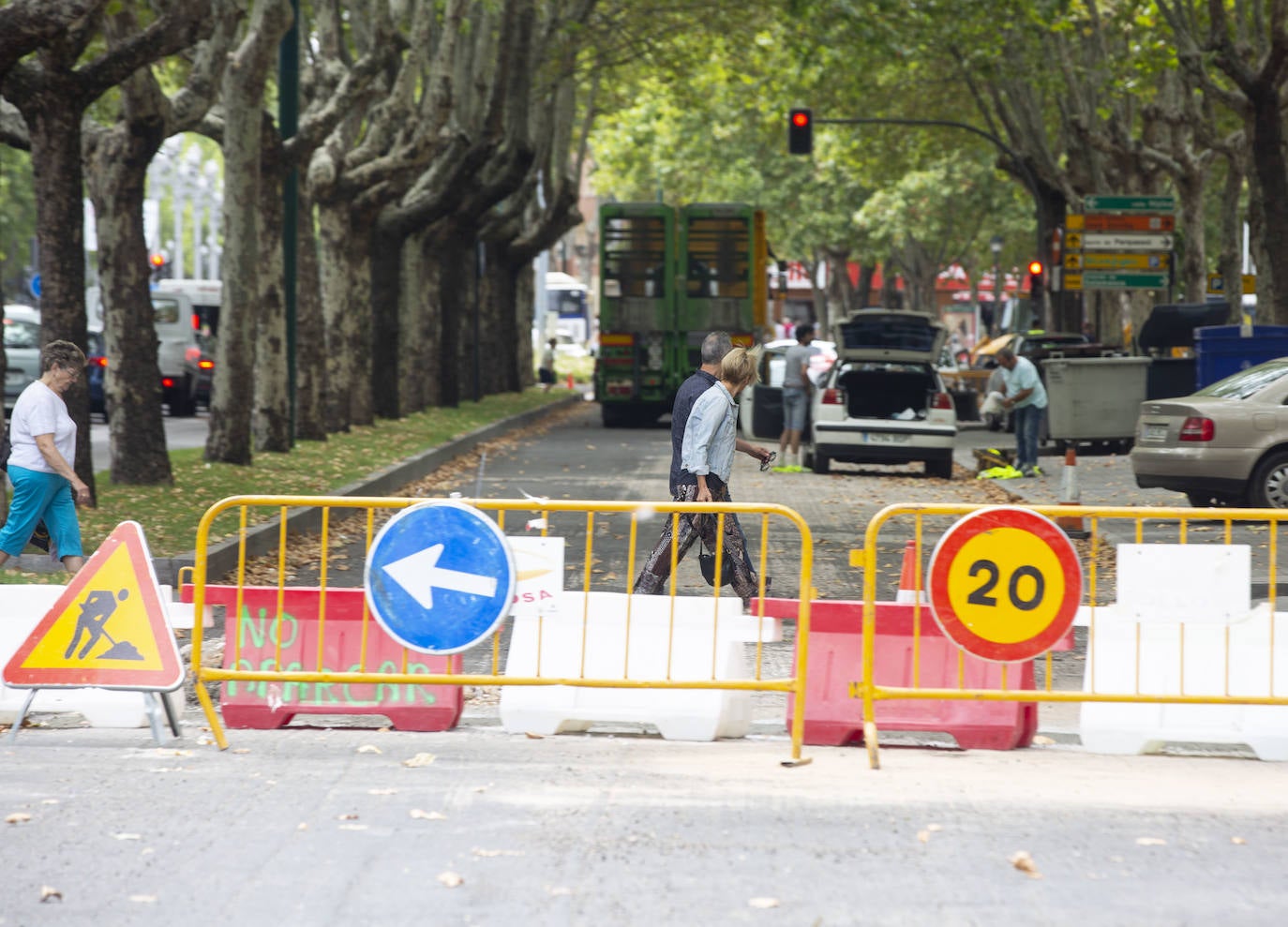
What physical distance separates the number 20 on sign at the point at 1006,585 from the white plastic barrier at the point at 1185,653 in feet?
1.14

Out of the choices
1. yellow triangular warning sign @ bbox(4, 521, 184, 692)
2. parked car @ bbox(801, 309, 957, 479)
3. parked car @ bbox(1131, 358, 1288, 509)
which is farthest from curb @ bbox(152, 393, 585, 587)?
parked car @ bbox(1131, 358, 1288, 509)

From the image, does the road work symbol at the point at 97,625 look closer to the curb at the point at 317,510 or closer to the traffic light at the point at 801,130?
the curb at the point at 317,510

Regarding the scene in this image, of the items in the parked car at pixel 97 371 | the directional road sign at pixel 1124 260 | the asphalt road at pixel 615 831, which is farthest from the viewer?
the parked car at pixel 97 371

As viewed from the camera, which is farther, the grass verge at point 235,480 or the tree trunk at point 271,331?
the tree trunk at point 271,331

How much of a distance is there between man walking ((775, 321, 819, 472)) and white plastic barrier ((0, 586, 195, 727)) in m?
15.6

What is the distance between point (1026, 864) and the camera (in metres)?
5.75

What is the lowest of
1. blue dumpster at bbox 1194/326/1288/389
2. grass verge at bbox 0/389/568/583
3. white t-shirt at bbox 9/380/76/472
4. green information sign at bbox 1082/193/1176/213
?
grass verge at bbox 0/389/568/583

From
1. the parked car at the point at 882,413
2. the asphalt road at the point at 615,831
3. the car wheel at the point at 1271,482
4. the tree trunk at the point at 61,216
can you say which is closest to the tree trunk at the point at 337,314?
the parked car at the point at 882,413

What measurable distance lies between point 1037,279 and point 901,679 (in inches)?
1201

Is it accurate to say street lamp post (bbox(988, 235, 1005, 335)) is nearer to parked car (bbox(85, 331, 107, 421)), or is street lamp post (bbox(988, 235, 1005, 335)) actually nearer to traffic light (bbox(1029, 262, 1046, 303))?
traffic light (bbox(1029, 262, 1046, 303))

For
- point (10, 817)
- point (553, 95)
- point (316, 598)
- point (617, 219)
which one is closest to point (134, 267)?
point (316, 598)

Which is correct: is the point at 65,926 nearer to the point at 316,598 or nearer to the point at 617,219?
the point at 316,598

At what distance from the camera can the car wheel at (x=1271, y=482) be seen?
16391mm

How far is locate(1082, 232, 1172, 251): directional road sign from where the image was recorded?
28.1 metres
